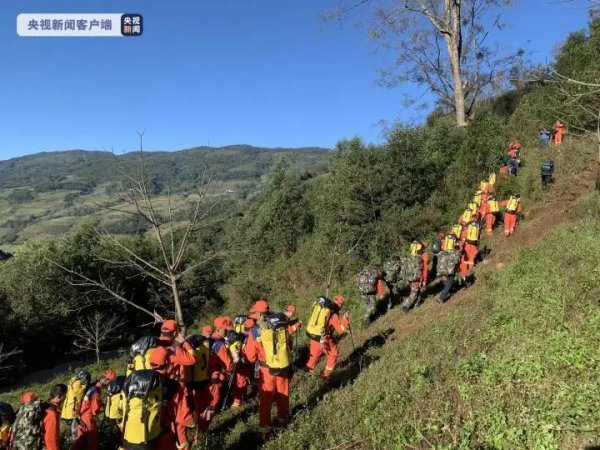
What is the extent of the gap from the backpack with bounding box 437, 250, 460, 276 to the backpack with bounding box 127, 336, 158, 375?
8970 millimetres

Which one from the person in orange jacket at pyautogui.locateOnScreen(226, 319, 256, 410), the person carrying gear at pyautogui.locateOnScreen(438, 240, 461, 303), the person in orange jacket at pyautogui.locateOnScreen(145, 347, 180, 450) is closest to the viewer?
the person in orange jacket at pyautogui.locateOnScreen(145, 347, 180, 450)

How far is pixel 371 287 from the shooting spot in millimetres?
13445

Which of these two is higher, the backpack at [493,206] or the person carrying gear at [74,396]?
the backpack at [493,206]

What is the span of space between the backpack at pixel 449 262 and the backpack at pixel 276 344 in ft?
23.5

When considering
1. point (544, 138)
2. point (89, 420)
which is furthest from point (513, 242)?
point (89, 420)

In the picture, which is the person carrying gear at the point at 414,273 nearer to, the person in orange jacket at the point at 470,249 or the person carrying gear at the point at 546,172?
the person in orange jacket at the point at 470,249

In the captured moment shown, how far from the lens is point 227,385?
31.8ft

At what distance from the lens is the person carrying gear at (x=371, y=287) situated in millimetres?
13453

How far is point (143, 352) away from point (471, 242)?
38.5 feet

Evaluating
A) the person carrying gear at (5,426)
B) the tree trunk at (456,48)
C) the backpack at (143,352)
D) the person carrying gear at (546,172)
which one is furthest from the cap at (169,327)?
the tree trunk at (456,48)

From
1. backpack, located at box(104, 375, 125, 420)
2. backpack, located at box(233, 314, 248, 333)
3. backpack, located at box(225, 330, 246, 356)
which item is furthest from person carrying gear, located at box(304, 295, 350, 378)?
backpack, located at box(104, 375, 125, 420)

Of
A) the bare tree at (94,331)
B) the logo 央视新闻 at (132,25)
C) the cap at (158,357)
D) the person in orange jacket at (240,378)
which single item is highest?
the logo 央视新闻 at (132,25)

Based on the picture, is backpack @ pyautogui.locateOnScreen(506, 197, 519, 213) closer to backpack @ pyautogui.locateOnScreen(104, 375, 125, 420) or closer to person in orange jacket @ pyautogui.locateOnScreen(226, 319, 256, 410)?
person in orange jacket @ pyautogui.locateOnScreen(226, 319, 256, 410)

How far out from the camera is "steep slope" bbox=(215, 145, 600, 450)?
529 centimetres
